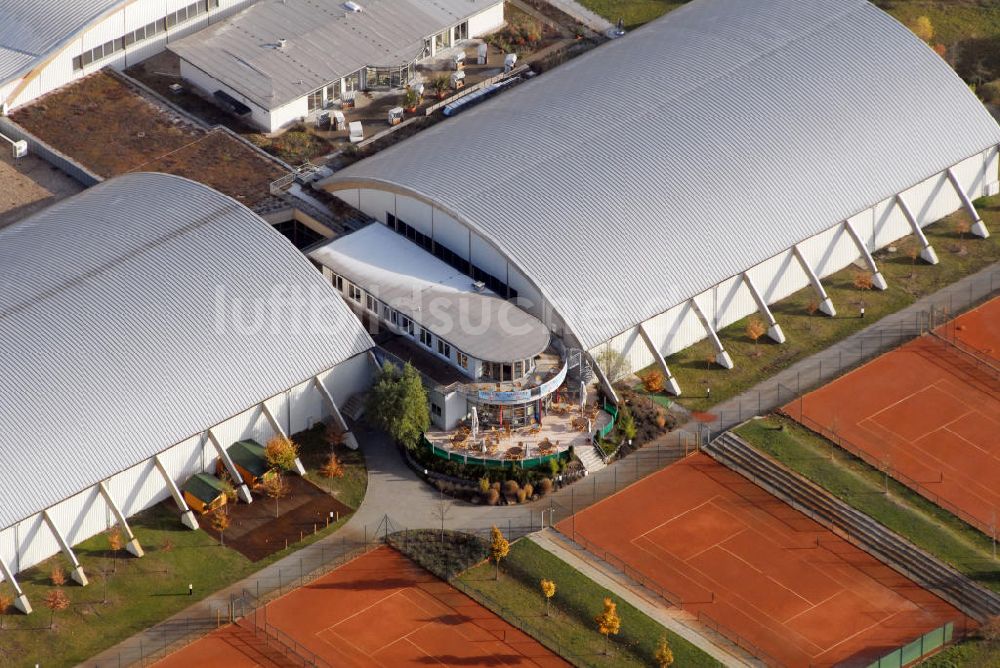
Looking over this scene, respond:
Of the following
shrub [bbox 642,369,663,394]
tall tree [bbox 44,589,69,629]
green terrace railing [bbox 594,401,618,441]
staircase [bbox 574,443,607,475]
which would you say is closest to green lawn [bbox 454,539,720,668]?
staircase [bbox 574,443,607,475]

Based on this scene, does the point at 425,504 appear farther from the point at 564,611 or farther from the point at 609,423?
the point at 609,423

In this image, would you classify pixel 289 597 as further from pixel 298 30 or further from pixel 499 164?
pixel 298 30

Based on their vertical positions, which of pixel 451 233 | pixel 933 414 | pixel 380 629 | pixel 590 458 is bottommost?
pixel 380 629

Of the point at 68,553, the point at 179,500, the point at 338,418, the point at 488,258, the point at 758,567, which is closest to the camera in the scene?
the point at 68,553

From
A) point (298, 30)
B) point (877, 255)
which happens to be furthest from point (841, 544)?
point (298, 30)

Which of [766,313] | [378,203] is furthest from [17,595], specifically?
[766,313]

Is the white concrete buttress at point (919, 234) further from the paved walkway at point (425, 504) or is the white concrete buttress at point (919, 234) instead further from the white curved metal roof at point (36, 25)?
the white curved metal roof at point (36, 25)

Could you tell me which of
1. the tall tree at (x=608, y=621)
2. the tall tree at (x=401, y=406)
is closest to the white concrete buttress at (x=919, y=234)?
the tall tree at (x=401, y=406)

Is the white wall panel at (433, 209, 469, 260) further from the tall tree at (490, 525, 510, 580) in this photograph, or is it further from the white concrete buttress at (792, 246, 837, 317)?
the white concrete buttress at (792, 246, 837, 317)
